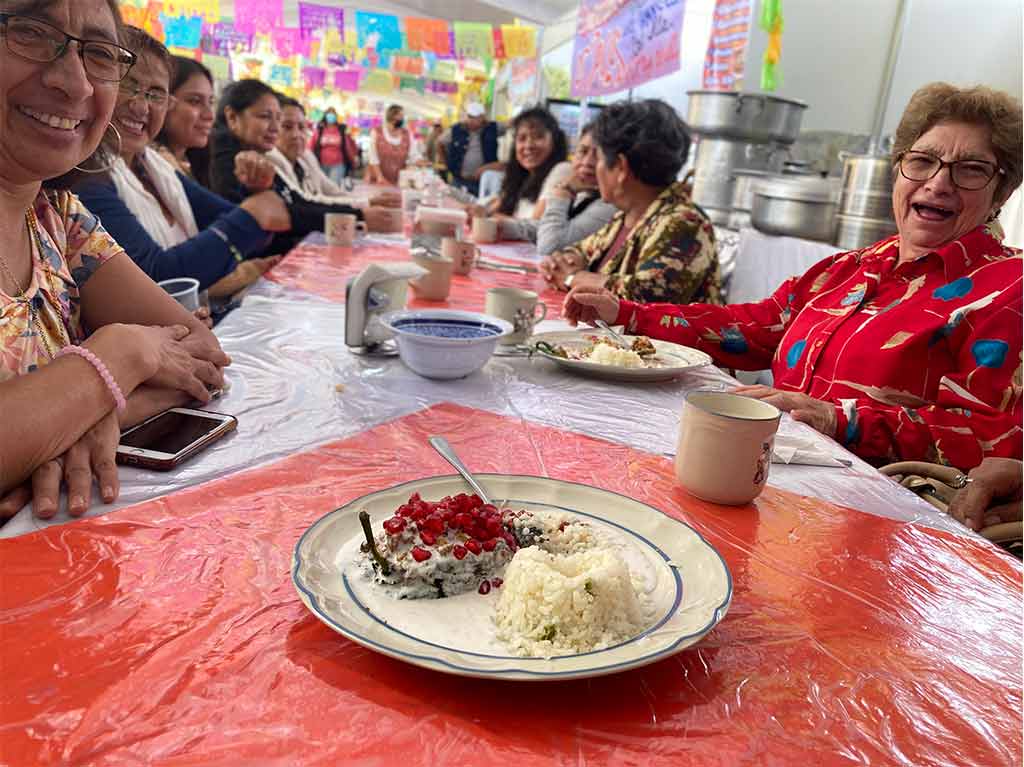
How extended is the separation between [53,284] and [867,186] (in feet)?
10.8

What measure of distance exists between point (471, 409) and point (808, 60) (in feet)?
18.1

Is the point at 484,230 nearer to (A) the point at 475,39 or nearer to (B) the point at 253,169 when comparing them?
(B) the point at 253,169

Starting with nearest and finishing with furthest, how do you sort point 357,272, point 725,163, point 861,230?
1. point 357,272
2. point 861,230
3. point 725,163

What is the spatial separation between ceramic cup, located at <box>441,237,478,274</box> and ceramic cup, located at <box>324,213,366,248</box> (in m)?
0.67

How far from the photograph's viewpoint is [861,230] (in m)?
3.36

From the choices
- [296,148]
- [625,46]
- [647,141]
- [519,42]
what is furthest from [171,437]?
[519,42]

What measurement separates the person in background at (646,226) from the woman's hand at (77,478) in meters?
Result: 1.93

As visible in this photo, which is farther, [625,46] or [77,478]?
[625,46]

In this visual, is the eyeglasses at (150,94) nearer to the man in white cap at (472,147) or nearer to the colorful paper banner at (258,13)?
the man in white cap at (472,147)

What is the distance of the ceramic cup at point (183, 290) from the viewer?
154 cm

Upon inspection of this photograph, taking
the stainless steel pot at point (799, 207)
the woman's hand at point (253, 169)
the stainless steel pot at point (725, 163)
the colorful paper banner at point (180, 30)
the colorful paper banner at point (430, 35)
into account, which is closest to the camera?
the woman's hand at point (253, 169)

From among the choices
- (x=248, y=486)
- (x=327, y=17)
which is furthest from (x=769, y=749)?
(x=327, y=17)

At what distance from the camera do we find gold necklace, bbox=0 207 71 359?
1132mm

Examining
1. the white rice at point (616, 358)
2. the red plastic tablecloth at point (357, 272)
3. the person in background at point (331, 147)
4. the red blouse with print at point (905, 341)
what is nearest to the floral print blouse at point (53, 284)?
the red plastic tablecloth at point (357, 272)
